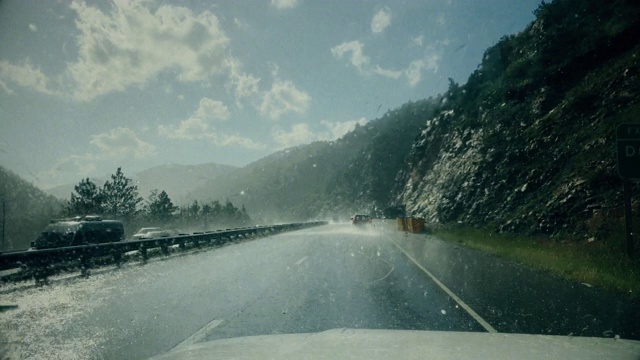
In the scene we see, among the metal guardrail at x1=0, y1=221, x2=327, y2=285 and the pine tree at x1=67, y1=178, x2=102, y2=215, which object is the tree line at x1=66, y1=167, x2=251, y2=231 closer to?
the pine tree at x1=67, y1=178, x2=102, y2=215

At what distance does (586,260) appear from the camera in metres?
12.6

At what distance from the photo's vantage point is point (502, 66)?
185 ft

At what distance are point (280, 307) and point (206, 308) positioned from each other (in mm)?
1338

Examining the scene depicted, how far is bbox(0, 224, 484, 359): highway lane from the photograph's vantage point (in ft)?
19.2

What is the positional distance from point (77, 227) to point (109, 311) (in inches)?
454

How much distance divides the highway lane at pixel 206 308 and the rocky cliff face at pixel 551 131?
12621 mm

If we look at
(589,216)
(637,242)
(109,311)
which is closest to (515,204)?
(589,216)

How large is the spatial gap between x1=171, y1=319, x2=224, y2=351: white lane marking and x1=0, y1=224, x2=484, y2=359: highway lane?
0.02 metres

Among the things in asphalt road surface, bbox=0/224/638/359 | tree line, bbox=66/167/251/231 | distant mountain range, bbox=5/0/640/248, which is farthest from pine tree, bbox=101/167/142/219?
asphalt road surface, bbox=0/224/638/359

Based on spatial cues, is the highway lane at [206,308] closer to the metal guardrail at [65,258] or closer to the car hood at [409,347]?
the metal guardrail at [65,258]

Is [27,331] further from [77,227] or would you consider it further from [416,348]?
[77,227]

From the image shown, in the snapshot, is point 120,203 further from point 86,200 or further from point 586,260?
point 586,260

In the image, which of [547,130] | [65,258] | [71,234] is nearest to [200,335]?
[65,258]

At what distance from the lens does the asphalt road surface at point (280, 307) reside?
5.93 m
